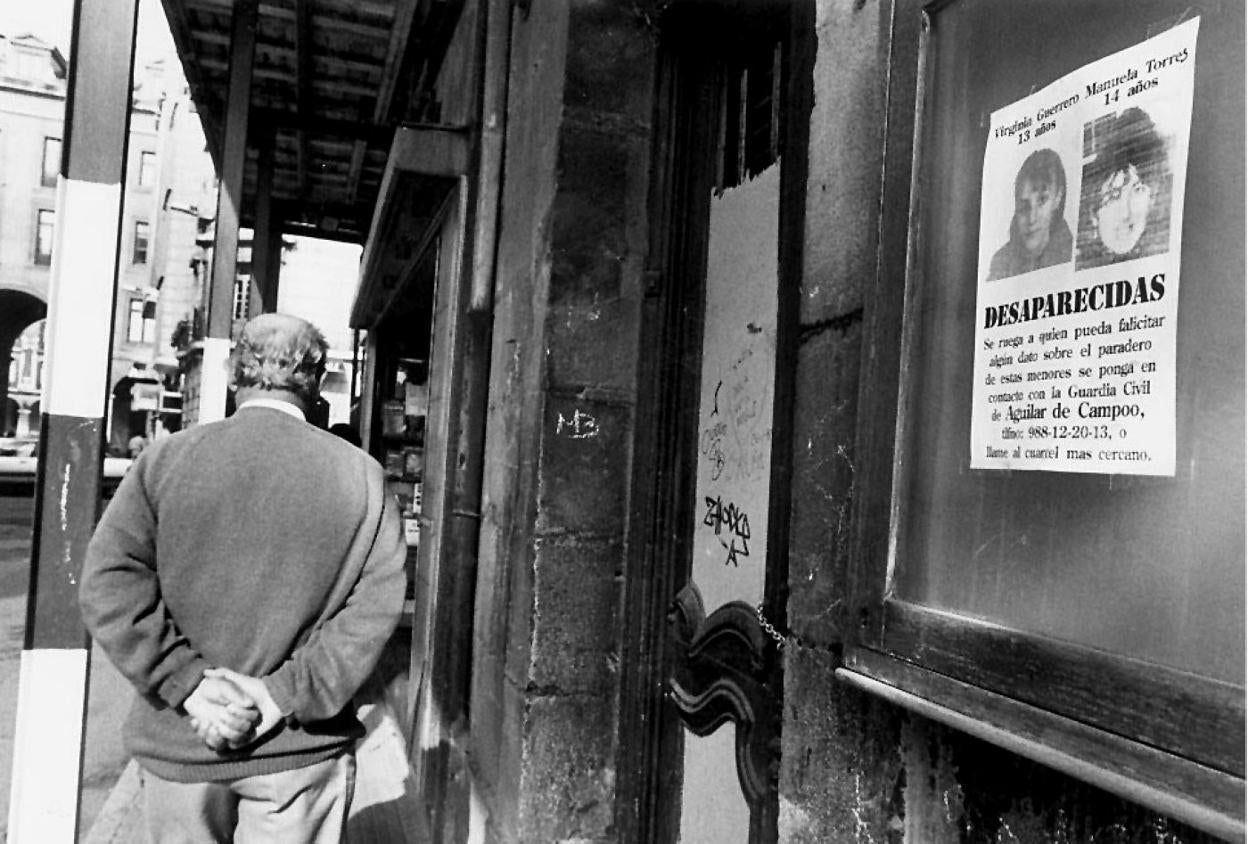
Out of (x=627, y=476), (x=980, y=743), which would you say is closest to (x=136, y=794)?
(x=627, y=476)

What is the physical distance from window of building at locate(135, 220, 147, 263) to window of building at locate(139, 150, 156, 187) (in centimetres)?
223

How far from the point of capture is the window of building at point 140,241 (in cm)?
A: 5238

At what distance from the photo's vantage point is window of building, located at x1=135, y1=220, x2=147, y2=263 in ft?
172

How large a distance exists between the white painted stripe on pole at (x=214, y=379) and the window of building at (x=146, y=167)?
49746 millimetres

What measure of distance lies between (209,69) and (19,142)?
176ft

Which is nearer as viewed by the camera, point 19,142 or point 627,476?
point 627,476

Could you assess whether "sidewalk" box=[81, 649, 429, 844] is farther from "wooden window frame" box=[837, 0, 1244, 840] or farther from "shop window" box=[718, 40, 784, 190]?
"wooden window frame" box=[837, 0, 1244, 840]

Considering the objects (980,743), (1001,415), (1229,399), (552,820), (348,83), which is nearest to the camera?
(1229,399)

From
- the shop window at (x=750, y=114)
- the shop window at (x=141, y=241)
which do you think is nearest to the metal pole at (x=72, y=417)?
the shop window at (x=750, y=114)

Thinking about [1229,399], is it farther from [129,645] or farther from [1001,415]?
[129,645]

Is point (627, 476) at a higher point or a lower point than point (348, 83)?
lower

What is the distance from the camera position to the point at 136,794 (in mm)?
4910

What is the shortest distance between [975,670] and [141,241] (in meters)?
59.2

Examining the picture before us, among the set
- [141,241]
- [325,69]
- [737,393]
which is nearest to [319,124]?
[325,69]
